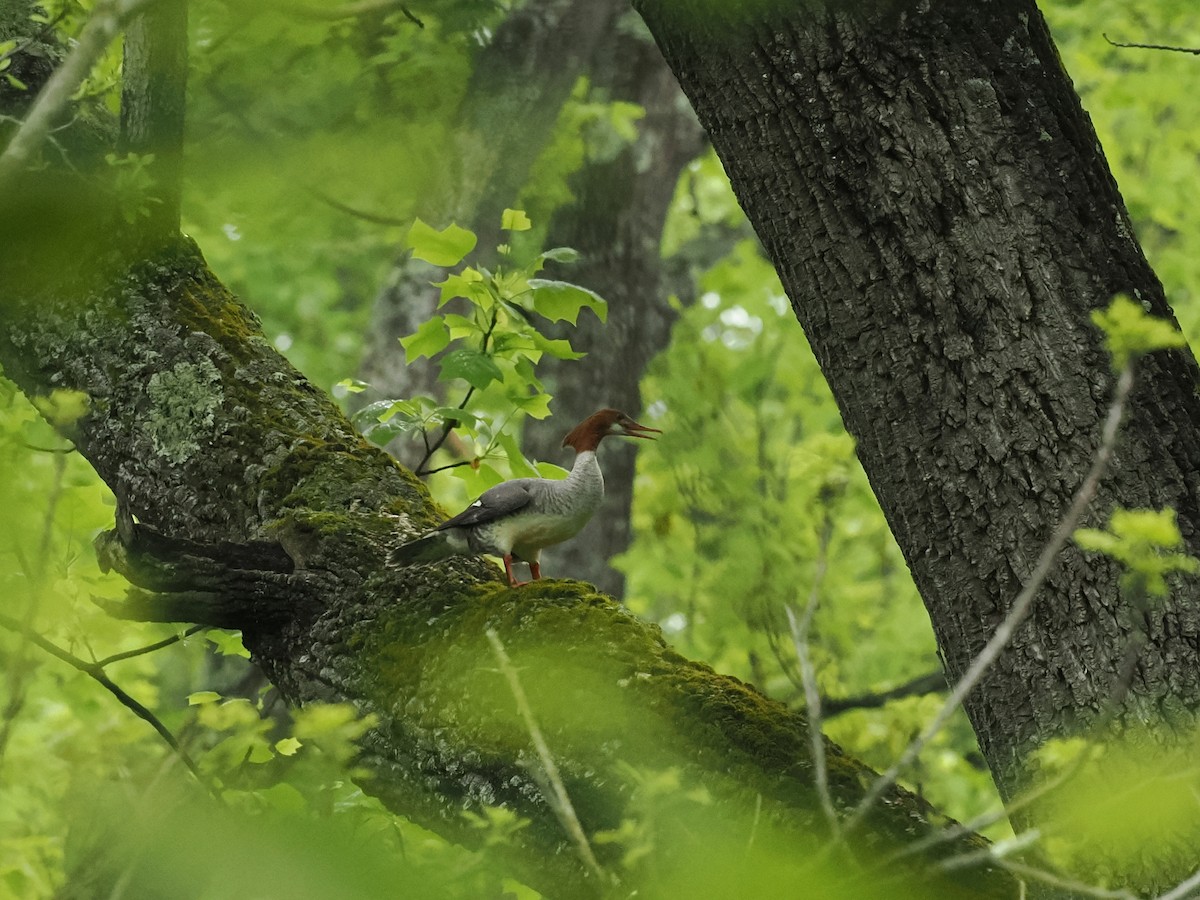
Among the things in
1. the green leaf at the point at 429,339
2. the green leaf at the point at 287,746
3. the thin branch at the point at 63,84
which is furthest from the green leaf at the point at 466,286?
the thin branch at the point at 63,84

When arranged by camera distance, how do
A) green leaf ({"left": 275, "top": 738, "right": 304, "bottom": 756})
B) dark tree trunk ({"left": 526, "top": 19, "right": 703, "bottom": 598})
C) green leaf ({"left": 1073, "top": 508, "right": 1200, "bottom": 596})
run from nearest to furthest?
1. green leaf ({"left": 1073, "top": 508, "right": 1200, "bottom": 596})
2. green leaf ({"left": 275, "top": 738, "right": 304, "bottom": 756})
3. dark tree trunk ({"left": 526, "top": 19, "right": 703, "bottom": 598})

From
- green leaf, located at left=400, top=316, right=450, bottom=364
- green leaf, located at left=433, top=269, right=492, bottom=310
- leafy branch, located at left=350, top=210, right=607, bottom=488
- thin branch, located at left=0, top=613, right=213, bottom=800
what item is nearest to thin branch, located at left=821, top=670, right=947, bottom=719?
leafy branch, located at left=350, top=210, right=607, bottom=488

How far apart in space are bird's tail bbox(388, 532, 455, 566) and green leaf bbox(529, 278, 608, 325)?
852mm

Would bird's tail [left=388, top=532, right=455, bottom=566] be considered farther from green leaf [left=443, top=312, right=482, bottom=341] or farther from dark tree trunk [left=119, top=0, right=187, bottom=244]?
dark tree trunk [left=119, top=0, right=187, bottom=244]

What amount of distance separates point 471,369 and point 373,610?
2.83 ft

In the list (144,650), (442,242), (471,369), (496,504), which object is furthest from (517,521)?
(144,650)

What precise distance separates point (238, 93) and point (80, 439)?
12.7ft

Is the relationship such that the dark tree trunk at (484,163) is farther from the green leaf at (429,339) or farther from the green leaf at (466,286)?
the green leaf at (466,286)

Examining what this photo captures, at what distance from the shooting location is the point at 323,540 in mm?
2561

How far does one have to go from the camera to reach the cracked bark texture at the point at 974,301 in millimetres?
2002

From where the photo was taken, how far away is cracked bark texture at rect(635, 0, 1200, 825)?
6.57 ft

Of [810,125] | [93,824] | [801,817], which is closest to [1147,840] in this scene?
[801,817]

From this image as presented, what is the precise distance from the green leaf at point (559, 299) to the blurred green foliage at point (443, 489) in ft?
0.99

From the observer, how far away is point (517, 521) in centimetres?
286
